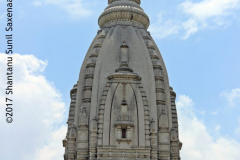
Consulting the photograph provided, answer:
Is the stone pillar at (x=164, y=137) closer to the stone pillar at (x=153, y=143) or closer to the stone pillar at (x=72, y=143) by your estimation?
the stone pillar at (x=153, y=143)

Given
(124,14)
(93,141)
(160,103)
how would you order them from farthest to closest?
1. (124,14)
2. (160,103)
3. (93,141)

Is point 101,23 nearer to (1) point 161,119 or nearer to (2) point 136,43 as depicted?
(2) point 136,43

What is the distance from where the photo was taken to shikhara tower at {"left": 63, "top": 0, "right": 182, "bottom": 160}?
77.5ft

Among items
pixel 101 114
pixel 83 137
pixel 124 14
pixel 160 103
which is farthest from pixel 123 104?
pixel 124 14

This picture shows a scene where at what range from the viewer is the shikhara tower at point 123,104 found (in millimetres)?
23609

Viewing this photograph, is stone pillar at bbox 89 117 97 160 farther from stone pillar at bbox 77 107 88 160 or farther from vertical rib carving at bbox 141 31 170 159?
vertical rib carving at bbox 141 31 170 159

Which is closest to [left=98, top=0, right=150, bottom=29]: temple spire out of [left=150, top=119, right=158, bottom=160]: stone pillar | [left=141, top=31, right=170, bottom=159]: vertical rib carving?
[left=141, top=31, right=170, bottom=159]: vertical rib carving

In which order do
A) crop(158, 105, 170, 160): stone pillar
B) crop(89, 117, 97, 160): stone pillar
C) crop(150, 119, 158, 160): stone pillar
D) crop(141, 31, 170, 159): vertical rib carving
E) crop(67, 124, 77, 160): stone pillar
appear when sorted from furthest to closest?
crop(67, 124, 77, 160): stone pillar < crop(141, 31, 170, 159): vertical rib carving < crop(158, 105, 170, 160): stone pillar < crop(150, 119, 158, 160): stone pillar < crop(89, 117, 97, 160): stone pillar

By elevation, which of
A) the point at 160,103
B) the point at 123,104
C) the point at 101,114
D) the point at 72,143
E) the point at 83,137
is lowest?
the point at 72,143

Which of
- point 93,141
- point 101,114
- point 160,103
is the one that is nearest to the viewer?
point 93,141

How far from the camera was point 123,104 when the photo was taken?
79.5ft

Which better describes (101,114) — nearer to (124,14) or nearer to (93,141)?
Answer: (93,141)

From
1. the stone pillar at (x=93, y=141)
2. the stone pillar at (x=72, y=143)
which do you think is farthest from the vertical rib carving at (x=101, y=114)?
the stone pillar at (x=72, y=143)

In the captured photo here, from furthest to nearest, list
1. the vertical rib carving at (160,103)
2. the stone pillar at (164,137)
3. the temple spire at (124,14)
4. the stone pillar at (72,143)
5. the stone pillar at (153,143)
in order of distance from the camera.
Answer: the temple spire at (124,14)
the stone pillar at (72,143)
the vertical rib carving at (160,103)
the stone pillar at (164,137)
the stone pillar at (153,143)
